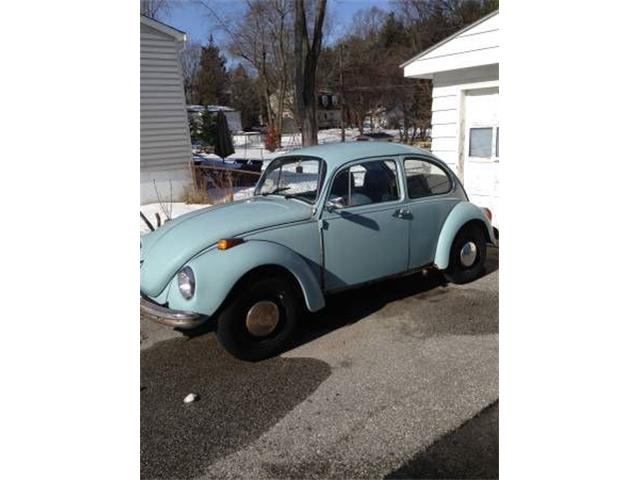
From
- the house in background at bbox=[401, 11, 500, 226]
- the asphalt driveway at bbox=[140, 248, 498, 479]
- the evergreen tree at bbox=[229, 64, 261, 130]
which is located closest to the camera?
the asphalt driveway at bbox=[140, 248, 498, 479]

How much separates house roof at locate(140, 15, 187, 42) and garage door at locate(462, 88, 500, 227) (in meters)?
6.45

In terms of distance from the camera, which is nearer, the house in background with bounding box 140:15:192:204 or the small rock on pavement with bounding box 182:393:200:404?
the small rock on pavement with bounding box 182:393:200:404

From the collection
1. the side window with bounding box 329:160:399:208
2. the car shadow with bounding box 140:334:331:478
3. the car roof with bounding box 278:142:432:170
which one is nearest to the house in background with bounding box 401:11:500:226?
the car roof with bounding box 278:142:432:170

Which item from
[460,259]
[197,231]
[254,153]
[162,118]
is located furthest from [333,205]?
[254,153]

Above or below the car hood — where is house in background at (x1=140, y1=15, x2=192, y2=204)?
above

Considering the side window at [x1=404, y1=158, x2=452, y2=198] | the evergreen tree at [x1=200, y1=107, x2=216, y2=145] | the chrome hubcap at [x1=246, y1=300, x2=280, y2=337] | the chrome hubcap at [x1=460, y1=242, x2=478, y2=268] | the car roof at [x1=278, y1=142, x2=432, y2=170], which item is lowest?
the chrome hubcap at [x1=246, y1=300, x2=280, y2=337]

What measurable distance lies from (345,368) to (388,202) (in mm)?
1705

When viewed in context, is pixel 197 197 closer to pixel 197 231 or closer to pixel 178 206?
pixel 178 206

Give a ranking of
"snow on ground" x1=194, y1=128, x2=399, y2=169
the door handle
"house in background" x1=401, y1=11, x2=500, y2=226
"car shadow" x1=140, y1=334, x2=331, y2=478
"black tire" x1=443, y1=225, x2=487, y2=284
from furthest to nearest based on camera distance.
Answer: "snow on ground" x1=194, y1=128, x2=399, y2=169, "house in background" x1=401, y1=11, x2=500, y2=226, "black tire" x1=443, y1=225, x2=487, y2=284, the door handle, "car shadow" x1=140, y1=334, x2=331, y2=478

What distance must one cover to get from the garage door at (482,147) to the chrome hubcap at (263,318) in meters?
4.62

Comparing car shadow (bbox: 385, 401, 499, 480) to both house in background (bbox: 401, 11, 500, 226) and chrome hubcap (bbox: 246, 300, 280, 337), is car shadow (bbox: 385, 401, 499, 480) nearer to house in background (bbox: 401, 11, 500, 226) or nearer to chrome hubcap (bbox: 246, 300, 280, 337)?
chrome hubcap (bbox: 246, 300, 280, 337)

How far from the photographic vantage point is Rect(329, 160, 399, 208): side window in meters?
4.48

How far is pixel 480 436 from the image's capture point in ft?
9.36
